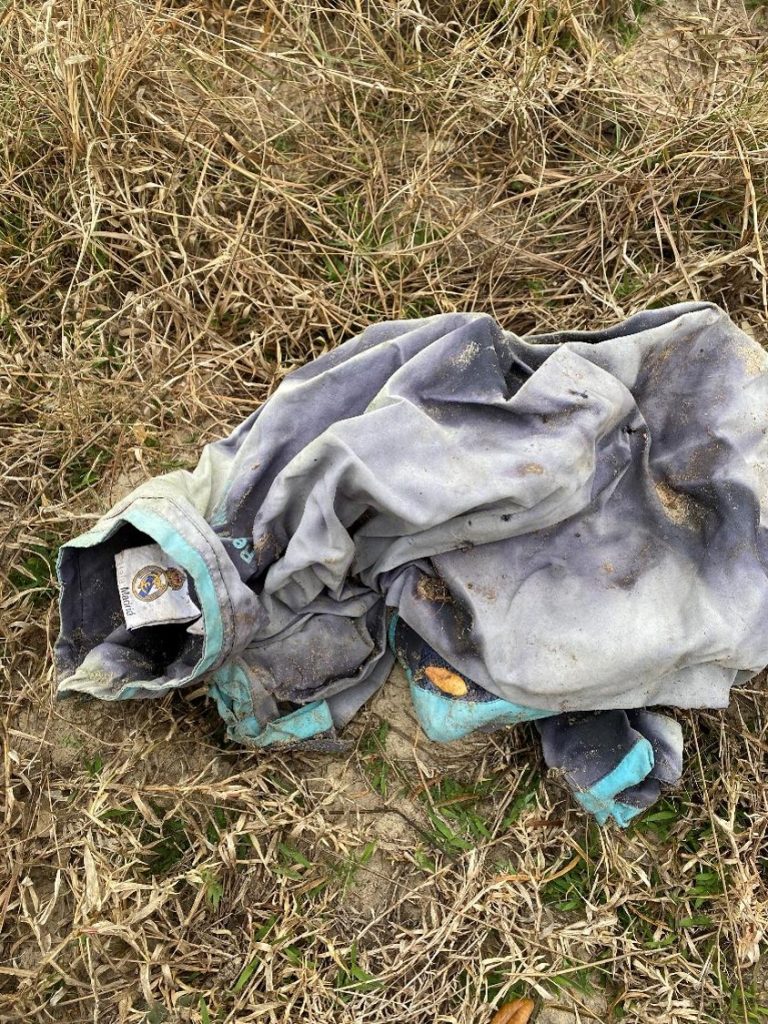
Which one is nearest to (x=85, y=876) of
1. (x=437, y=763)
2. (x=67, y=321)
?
(x=437, y=763)

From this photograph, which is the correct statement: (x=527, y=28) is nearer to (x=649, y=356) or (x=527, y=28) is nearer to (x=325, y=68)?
(x=325, y=68)

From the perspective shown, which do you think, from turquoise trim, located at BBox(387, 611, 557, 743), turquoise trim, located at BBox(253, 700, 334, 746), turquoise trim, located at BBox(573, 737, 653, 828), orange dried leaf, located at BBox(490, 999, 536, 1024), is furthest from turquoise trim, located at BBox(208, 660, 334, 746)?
orange dried leaf, located at BBox(490, 999, 536, 1024)

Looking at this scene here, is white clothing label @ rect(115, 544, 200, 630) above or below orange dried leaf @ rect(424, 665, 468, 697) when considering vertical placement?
above

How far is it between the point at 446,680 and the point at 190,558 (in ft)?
2.01

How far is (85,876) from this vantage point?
66.5 inches

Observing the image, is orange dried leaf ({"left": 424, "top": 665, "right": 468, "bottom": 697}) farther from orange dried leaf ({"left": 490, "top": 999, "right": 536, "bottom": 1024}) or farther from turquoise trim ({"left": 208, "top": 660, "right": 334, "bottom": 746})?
orange dried leaf ({"left": 490, "top": 999, "right": 536, "bottom": 1024})

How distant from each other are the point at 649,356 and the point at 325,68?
3.76 ft

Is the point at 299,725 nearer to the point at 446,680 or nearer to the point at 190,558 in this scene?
the point at 446,680

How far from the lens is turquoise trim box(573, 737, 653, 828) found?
5.56ft

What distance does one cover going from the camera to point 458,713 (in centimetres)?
173

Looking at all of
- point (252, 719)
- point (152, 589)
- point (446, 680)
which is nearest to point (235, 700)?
point (252, 719)

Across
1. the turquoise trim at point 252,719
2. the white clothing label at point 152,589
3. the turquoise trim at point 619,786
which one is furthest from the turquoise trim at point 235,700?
the turquoise trim at point 619,786

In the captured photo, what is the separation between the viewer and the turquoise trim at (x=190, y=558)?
147 centimetres

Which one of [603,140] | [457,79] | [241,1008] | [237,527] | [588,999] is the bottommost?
[588,999]
